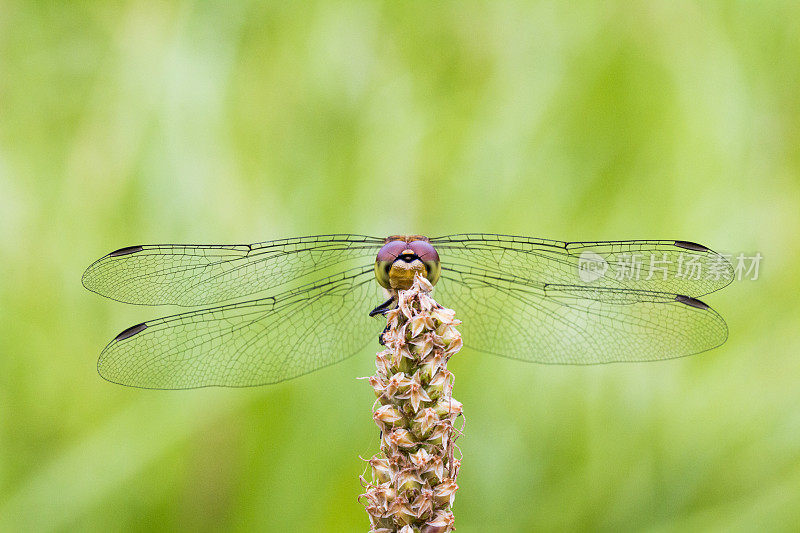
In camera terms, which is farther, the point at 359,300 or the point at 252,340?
the point at 359,300

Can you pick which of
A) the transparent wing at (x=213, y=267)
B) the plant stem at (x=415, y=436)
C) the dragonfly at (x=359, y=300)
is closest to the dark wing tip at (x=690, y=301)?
the dragonfly at (x=359, y=300)

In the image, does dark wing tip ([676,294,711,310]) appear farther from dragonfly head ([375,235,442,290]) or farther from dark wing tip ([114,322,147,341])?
dark wing tip ([114,322,147,341])

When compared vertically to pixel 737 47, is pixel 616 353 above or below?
below

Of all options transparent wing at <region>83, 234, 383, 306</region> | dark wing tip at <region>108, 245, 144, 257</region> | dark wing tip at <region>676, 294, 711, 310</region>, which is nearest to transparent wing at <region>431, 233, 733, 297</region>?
dark wing tip at <region>676, 294, 711, 310</region>

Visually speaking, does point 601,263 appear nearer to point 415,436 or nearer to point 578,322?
point 578,322

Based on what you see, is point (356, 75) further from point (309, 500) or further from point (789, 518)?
point (789, 518)

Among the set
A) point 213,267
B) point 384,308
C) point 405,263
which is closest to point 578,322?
point 384,308

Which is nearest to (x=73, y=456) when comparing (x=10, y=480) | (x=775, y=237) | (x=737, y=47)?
(x=10, y=480)
